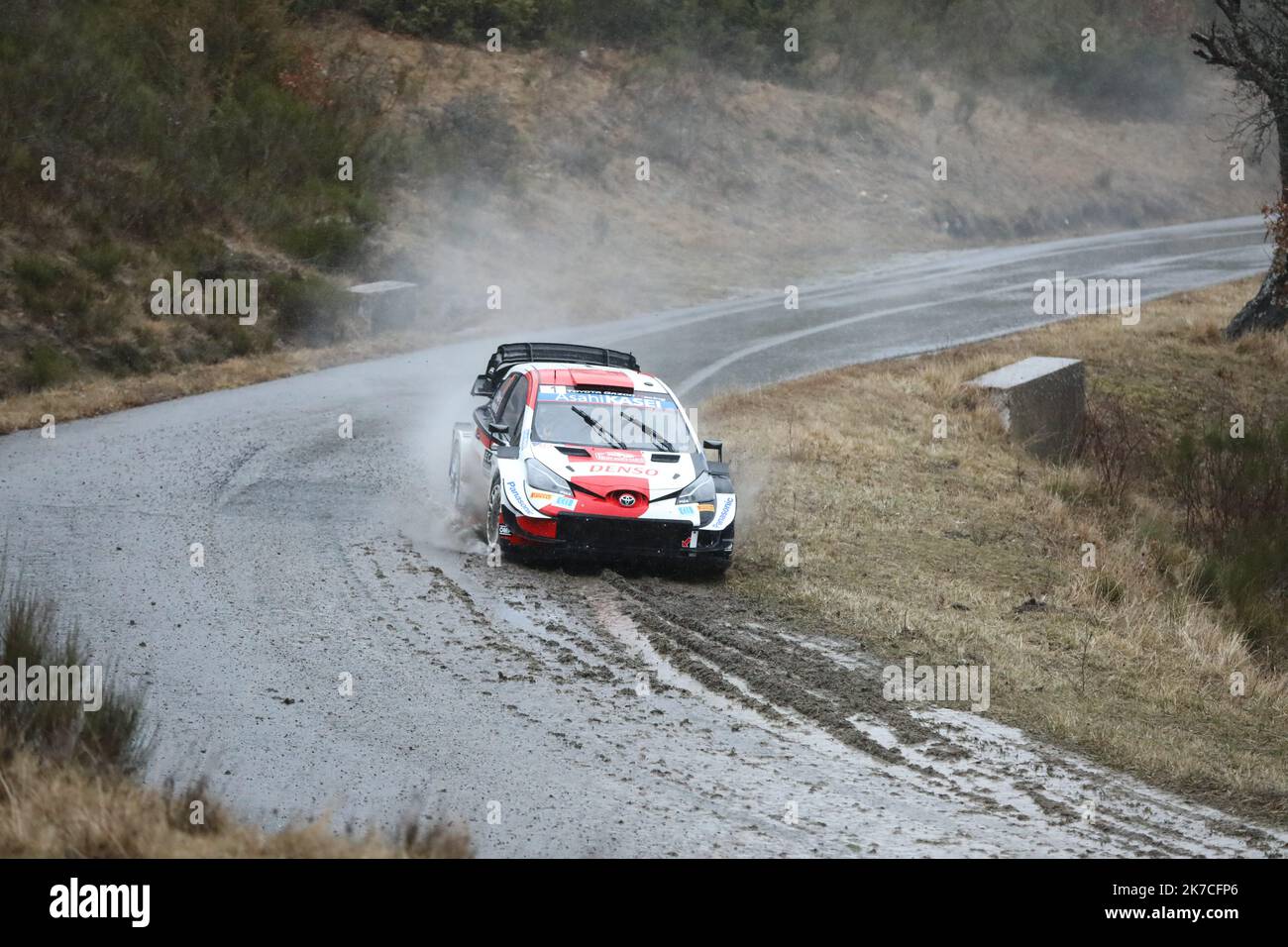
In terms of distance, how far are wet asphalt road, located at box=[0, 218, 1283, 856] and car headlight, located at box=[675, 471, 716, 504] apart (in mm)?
986

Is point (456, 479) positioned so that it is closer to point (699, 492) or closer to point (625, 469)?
point (625, 469)

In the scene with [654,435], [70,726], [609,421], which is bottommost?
[70,726]

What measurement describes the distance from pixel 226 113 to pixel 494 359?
1591 centimetres

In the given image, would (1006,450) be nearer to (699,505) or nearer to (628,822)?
(699,505)

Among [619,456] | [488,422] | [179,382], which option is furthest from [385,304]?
[619,456]

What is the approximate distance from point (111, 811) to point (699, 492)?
6.94m

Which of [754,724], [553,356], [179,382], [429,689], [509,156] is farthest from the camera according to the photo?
[509,156]

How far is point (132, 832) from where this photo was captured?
5.55 metres

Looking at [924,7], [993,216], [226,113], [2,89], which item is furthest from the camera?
[924,7]

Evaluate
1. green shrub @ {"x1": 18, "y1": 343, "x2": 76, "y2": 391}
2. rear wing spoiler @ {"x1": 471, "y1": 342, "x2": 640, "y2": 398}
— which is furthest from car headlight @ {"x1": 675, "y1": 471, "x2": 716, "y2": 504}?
green shrub @ {"x1": 18, "y1": 343, "x2": 76, "y2": 391}

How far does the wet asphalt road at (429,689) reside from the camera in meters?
7.18

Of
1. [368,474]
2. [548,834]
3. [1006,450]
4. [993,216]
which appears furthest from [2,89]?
[993,216]

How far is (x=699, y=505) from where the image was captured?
11922mm

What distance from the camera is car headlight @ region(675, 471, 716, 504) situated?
11.9 m
